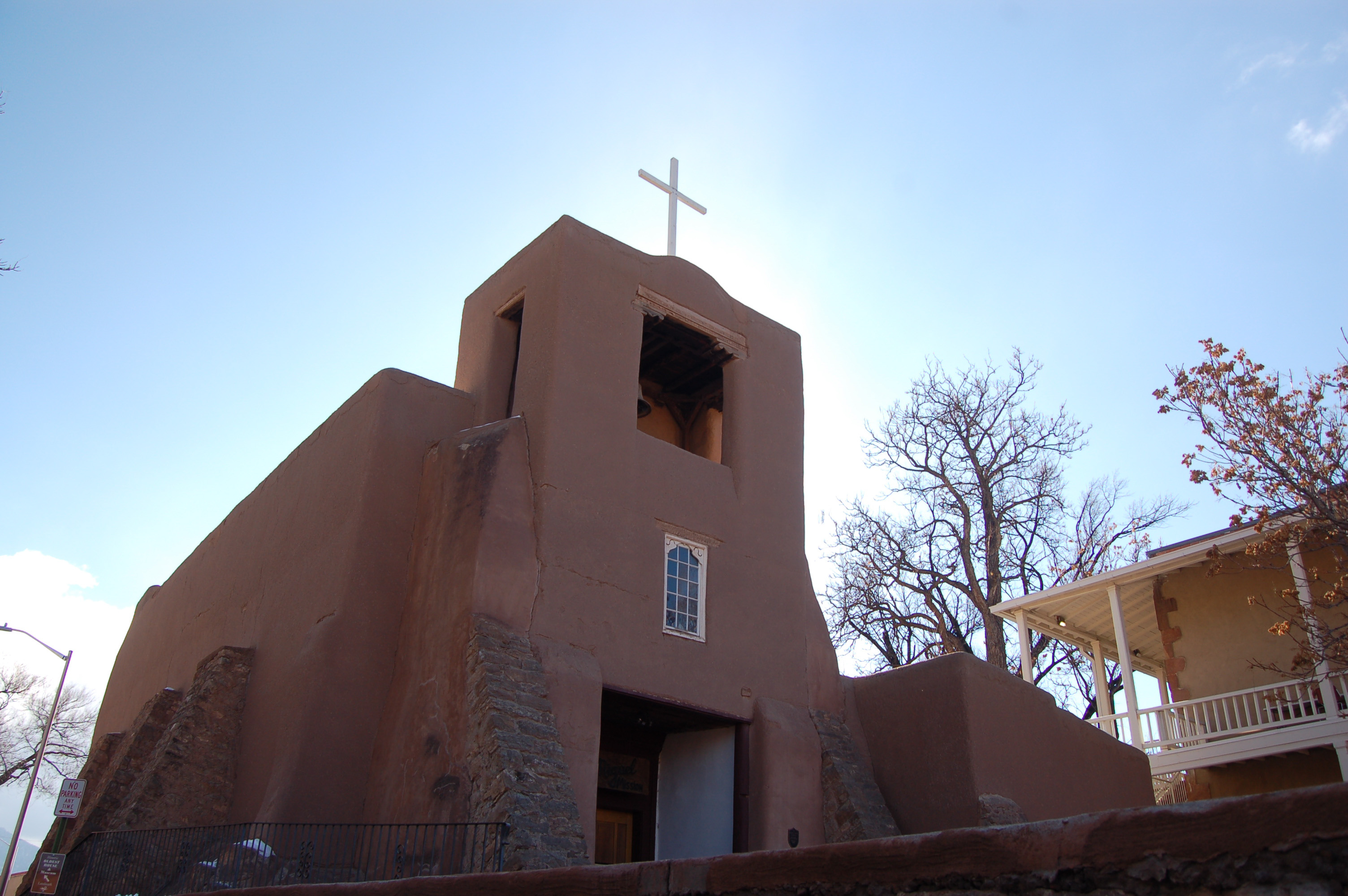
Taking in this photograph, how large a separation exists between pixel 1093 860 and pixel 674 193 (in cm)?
1482

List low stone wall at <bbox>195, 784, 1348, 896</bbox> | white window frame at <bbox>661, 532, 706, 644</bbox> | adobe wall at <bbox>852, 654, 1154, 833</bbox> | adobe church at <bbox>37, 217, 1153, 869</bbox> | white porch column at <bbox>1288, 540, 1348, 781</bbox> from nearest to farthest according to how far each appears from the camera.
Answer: low stone wall at <bbox>195, 784, 1348, 896</bbox>
adobe church at <bbox>37, 217, 1153, 869</bbox>
adobe wall at <bbox>852, 654, 1154, 833</bbox>
white window frame at <bbox>661, 532, 706, 644</bbox>
white porch column at <bbox>1288, 540, 1348, 781</bbox>

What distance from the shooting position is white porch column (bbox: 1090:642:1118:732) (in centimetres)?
1794

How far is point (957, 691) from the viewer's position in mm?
12766

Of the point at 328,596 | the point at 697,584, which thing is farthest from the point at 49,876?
the point at 697,584

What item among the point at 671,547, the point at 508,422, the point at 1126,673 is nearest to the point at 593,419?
the point at 508,422

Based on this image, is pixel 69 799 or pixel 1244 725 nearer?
pixel 69 799

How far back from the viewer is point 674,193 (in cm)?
1706

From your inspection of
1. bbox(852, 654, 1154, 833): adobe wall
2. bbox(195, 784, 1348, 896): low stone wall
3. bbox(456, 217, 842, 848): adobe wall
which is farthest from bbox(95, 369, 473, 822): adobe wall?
bbox(195, 784, 1348, 896): low stone wall

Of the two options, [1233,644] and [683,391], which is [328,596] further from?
[1233,644]

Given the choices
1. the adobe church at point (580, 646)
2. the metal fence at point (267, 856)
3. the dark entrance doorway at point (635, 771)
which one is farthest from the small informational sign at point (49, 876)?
the dark entrance doorway at point (635, 771)

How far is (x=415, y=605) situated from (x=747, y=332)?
6422 mm

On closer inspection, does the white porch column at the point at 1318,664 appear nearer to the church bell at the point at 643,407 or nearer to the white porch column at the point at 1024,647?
the white porch column at the point at 1024,647

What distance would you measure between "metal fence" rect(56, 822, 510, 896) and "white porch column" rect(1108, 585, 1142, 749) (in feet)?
36.0

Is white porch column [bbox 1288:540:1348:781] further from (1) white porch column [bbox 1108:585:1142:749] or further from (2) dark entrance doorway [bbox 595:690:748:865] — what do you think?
(2) dark entrance doorway [bbox 595:690:748:865]
